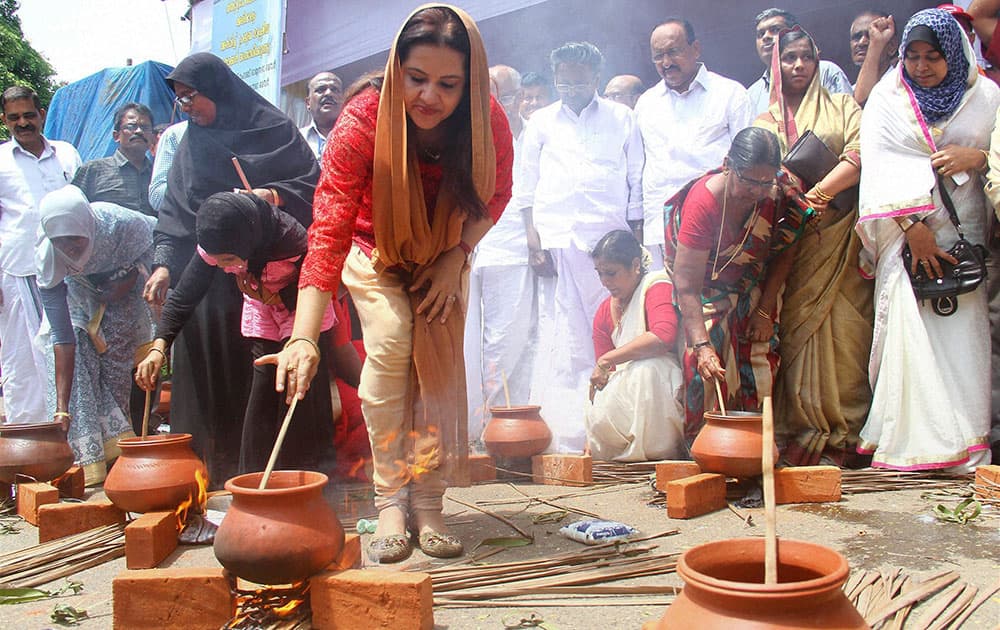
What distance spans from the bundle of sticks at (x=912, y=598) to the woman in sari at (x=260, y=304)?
2.52m

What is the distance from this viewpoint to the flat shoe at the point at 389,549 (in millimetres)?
2703

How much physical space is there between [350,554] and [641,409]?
7.81ft

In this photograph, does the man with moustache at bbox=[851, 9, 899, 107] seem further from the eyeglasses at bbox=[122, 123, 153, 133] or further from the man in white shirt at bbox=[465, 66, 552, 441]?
the eyeglasses at bbox=[122, 123, 153, 133]

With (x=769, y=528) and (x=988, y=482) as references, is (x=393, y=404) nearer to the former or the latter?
(x=769, y=528)

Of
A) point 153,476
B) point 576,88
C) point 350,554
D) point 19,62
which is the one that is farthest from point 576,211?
point 19,62

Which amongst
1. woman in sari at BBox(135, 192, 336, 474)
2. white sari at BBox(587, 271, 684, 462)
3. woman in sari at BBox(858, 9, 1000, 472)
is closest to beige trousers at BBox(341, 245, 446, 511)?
woman in sari at BBox(135, 192, 336, 474)

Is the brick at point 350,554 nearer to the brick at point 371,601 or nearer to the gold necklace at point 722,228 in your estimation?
the brick at point 371,601

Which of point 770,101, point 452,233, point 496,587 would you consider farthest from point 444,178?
point 770,101

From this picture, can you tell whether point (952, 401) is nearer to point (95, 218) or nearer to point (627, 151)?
point (627, 151)

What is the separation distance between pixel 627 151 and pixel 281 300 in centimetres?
254

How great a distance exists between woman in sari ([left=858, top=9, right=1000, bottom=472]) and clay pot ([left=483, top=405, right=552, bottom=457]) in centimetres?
170

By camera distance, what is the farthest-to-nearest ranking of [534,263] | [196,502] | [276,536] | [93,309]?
[534,263] < [93,309] < [196,502] < [276,536]

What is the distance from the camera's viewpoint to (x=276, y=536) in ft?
6.76

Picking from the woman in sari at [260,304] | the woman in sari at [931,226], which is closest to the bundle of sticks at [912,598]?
the woman in sari at [931,226]
